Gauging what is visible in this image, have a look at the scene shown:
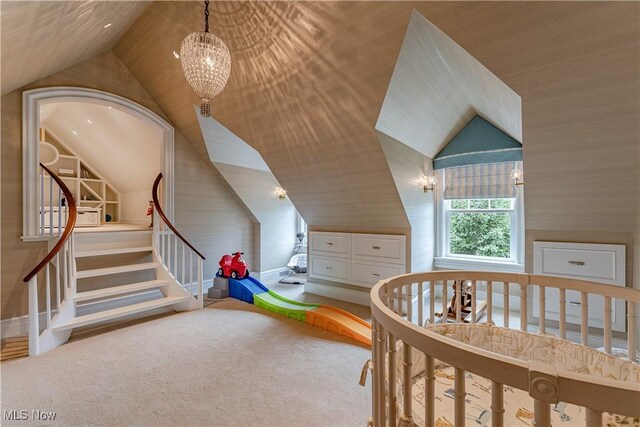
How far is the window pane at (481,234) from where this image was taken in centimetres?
343

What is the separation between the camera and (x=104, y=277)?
324 cm

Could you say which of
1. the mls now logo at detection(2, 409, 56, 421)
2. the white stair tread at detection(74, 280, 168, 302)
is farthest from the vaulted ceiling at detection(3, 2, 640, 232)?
the mls now logo at detection(2, 409, 56, 421)

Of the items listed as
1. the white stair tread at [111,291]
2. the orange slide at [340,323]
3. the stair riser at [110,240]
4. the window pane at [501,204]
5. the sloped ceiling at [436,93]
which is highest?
the sloped ceiling at [436,93]

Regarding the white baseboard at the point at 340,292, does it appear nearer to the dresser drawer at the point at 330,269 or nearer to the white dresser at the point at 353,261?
the white dresser at the point at 353,261

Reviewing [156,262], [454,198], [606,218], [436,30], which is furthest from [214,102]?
[606,218]

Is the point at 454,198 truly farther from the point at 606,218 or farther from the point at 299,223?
the point at 299,223

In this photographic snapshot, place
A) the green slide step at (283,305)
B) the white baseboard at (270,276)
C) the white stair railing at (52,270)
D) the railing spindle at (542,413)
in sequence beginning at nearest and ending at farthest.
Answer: the railing spindle at (542,413) < the white stair railing at (52,270) < the green slide step at (283,305) < the white baseboard at (270,276)

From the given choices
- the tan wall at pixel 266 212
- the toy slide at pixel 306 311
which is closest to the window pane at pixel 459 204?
the toy slide at pixel 306 311

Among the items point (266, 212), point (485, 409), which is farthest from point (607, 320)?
point (266, 212)

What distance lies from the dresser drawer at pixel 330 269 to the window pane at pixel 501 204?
192 cm

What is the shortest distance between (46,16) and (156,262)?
242cm

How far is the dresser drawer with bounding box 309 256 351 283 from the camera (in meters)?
3.74

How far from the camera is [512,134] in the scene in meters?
2.99

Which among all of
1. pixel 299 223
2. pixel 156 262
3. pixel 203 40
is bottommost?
pixel 156 262
